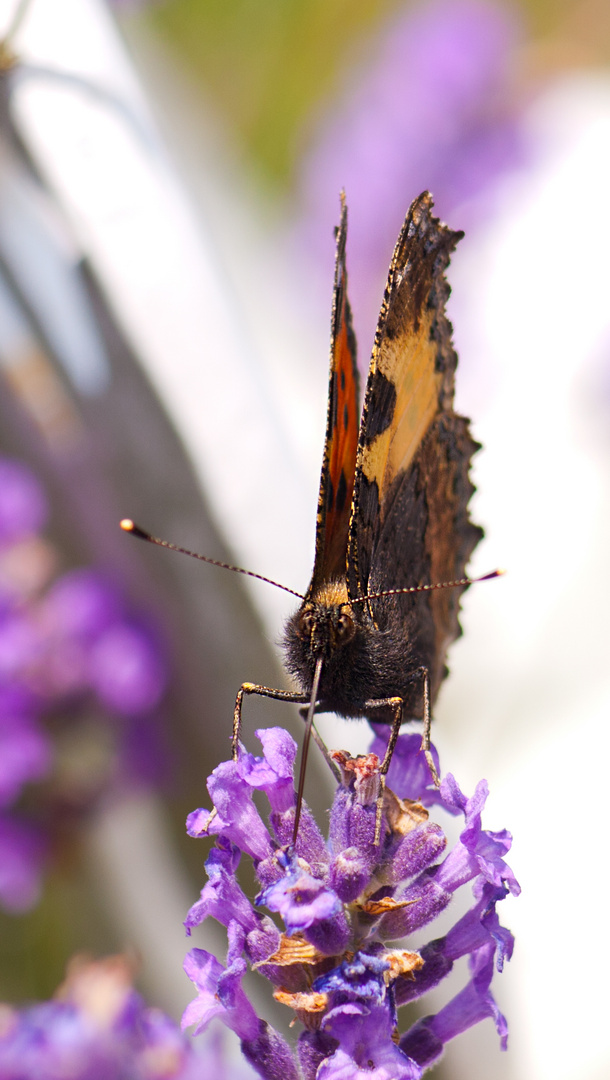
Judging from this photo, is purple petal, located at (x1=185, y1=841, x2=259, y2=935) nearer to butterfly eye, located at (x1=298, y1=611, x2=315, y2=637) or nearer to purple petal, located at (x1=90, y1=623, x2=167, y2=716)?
butterfly eye, located at (x1=298, y1=611, x2=315, y2=637)

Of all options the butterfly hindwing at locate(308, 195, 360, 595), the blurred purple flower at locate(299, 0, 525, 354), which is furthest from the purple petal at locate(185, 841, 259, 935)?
the blurred purple flower at locate(299, 0, 525, 354)

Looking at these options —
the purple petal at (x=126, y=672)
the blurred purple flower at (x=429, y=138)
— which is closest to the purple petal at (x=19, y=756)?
the purple petal at (x=126, y=672)

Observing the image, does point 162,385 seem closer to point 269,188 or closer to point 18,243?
point 18,243

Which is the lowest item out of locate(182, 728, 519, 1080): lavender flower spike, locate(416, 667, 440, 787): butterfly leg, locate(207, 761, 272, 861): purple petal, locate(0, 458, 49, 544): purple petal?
locate(182, 728, 519, 1080): lavender flower spike

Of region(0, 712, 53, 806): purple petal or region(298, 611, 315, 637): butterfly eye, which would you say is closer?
region(298, 611, 315, 637): butterfly eye

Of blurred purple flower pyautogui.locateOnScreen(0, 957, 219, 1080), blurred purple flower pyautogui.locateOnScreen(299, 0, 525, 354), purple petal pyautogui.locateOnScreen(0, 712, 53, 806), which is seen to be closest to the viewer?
blurred purple flower pyautogui.locateOnScreen(0, 957, 219, 1080)

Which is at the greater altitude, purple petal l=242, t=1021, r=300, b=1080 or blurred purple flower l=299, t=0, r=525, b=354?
blurred purple flower l=299, t=0, r=525, b=354
